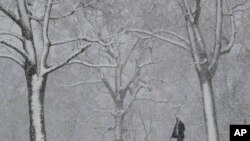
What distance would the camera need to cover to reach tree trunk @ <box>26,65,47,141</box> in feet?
47.7

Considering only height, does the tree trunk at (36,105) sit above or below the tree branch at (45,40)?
below

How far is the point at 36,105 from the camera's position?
14594 mm

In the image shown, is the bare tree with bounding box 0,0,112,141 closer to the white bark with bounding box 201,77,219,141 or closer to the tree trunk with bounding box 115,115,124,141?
the white bark with bounding box 201,77,219,141

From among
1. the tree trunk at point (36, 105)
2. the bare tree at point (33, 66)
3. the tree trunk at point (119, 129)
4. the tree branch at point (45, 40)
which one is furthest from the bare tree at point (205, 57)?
the tree trunk at point (119, 129)

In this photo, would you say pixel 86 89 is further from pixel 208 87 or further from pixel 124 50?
pixel 208 87

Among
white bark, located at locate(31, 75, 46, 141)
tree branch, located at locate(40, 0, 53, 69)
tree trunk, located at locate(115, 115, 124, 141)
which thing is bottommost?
tree trunk, located at locate(115, 115, 124, 141)

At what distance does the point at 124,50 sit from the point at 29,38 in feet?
34.3

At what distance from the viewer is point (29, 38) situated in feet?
49.6

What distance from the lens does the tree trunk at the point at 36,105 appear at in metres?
14.5

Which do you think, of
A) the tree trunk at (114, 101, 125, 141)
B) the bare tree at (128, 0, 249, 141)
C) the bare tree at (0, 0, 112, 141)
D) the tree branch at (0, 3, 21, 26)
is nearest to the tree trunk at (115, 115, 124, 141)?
the tree trunk at (114, 101, 125, 141)

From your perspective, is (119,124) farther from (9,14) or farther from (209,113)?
(9,14)

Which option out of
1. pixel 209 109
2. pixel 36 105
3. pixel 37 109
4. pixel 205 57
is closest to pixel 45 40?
pixel 36 105

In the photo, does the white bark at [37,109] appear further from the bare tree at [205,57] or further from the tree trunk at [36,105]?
the bare tree at [205,57]

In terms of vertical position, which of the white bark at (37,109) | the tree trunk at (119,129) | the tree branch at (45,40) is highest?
the tree branch at (45,40)
